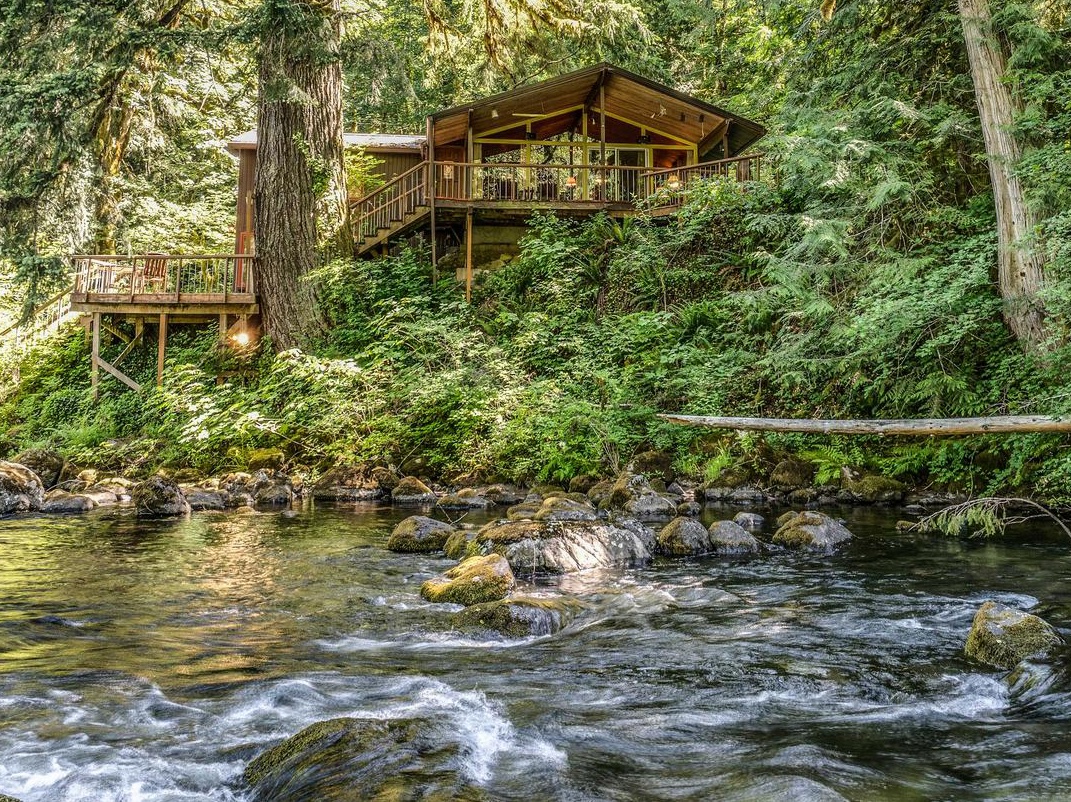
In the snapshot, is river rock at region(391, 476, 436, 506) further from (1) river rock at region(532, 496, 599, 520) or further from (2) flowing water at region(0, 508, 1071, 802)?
(2) flowing water at region(0, 508, 1071, 802)

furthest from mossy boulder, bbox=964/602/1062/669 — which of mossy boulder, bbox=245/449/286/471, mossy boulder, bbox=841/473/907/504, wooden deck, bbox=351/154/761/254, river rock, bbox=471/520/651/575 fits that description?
wooden deck, bbox=351/154/761/254

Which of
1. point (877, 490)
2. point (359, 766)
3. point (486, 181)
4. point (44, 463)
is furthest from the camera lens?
point (486, 181)

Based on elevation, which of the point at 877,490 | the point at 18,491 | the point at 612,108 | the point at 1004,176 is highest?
the point at 612,108

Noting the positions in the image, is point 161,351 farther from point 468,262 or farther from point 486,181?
point 486,181

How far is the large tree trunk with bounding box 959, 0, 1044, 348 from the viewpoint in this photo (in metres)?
9.70

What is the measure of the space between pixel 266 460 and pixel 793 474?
9.09 metres

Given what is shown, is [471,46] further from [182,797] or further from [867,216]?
[182,797]

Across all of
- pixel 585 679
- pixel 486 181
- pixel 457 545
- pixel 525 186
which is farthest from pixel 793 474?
pixel 486 181

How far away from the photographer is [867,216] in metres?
11.9

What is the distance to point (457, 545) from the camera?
26.9ft

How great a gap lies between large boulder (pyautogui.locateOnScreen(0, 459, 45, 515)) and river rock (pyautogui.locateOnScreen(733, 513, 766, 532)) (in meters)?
10.1

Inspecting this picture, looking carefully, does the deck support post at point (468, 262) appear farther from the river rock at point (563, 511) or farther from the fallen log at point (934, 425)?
the fallen log at point (934, 425)

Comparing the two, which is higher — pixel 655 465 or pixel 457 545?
pixel 655 465

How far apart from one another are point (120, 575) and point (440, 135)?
54.0 feet
